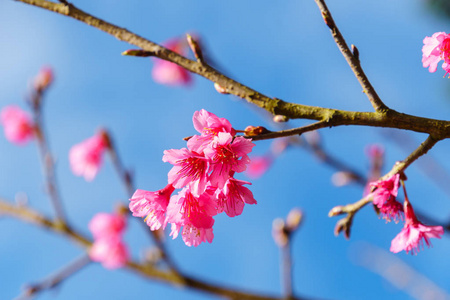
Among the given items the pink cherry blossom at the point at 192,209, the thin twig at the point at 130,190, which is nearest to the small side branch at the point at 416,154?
the pink cherry blossom at the point at 192,209

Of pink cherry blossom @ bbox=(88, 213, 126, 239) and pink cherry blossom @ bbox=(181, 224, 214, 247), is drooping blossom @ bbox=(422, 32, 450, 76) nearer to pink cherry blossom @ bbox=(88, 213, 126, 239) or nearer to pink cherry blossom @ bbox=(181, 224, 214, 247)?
pink cherry blossom @ bbox=(181, 224, 214, 247)

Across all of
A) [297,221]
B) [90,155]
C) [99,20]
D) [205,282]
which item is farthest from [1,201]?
[99,20]

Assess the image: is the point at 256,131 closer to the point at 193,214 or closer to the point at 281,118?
the point at 281,118

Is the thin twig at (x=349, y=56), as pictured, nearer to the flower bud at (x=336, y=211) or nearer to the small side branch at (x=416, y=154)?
the small side branch at (x=416, y=154)

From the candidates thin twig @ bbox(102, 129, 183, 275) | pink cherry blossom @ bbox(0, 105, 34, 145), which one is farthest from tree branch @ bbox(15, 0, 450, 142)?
pink cherry blossom @ bbox(0, 105, 34, 145)

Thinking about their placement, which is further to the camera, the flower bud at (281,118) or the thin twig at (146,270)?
the thin twig at (146,270)
